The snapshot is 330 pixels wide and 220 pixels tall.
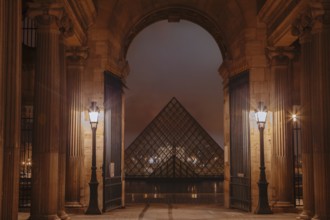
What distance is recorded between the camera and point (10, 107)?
37.8 ft

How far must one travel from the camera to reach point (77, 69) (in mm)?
19984

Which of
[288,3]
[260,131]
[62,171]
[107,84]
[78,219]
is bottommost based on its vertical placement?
[78,219]

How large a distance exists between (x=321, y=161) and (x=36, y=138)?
24.1ft

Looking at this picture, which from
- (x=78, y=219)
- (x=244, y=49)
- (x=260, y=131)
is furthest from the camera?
(x=244, y=49)

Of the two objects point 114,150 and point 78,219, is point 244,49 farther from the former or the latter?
point 78,219

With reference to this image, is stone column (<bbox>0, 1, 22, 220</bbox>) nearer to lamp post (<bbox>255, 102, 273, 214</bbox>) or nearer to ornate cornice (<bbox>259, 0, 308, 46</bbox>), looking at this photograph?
ornate cornice (<bbox>259, 0, 308, 46</bbox>)

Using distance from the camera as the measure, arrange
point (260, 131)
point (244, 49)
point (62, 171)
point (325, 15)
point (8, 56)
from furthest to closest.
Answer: point (244, 49) → point (260, 131) → point (62, 171) → point (325, 15) → point (8, 56)

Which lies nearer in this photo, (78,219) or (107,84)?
(78,219)

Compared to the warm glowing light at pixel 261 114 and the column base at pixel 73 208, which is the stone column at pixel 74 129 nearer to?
the column base at pixel 73 208

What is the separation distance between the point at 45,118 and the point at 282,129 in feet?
28.2

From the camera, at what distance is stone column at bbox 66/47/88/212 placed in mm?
19422

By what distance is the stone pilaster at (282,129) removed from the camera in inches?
776

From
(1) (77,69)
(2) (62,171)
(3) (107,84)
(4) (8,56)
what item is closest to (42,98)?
(2) (62,171)

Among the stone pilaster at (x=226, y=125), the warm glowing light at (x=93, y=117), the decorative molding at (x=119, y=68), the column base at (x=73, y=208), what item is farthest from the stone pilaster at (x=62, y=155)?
the stone pilaster at (x=226, y=125)
